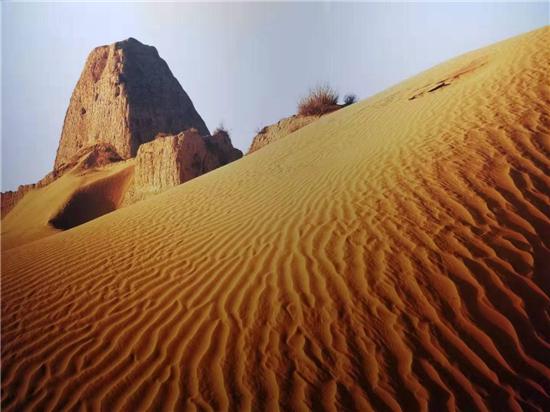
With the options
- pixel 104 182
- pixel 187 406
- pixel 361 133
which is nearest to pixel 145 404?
pixel 187 406

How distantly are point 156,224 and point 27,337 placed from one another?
130 inches

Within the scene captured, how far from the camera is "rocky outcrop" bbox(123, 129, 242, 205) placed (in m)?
15.4

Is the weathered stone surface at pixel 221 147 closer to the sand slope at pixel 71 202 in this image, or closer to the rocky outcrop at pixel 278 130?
the rocky outcrop at pixel 278 130

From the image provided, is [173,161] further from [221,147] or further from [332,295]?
[332,295]

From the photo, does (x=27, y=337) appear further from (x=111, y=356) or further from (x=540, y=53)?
(x=540, y=53)

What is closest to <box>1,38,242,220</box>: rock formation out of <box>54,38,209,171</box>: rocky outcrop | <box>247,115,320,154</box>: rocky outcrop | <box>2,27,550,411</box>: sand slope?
<box>54,38,209,171</box>: rocky outcrop

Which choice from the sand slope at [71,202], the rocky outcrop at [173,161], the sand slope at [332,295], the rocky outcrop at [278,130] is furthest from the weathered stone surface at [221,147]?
the sand slope at [332,295]

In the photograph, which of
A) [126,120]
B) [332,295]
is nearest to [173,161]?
[126,120]

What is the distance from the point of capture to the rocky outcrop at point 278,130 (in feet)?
56.2

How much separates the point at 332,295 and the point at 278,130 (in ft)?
50.8

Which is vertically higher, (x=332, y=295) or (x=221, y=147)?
(x=221, y=147)

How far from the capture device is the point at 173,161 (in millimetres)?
15359

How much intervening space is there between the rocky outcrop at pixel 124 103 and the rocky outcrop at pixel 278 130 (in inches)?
437

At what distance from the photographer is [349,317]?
3.01 m
